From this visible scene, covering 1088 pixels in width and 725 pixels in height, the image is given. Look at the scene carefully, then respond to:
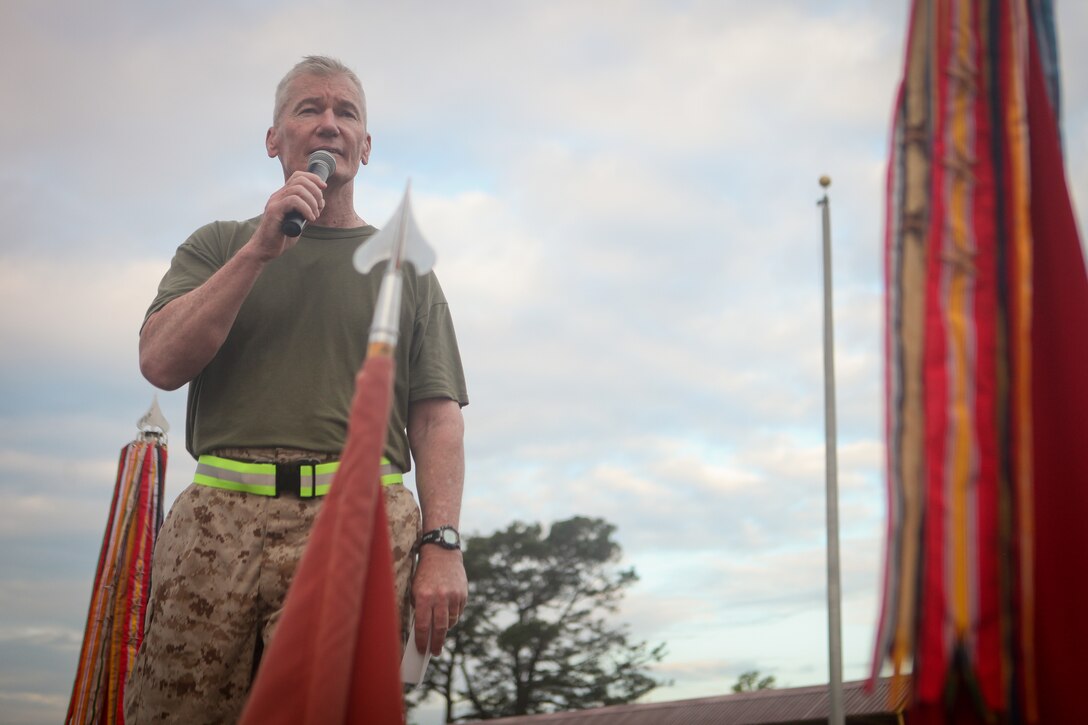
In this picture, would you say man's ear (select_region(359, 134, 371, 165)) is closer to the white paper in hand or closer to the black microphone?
the black microphone

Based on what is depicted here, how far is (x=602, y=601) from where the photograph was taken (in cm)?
3256

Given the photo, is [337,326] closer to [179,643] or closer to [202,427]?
[202,427]

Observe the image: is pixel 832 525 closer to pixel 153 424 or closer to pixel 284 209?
pixel 153 424

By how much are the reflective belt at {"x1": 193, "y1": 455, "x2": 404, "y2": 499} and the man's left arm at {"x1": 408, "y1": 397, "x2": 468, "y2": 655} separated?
0.29m

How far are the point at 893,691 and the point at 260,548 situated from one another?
1.52m

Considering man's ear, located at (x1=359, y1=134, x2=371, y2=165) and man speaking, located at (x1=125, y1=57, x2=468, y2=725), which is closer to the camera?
man speaking, located at (x1=125, y1=57, x2=468, y2=725)

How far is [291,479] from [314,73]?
1243mm

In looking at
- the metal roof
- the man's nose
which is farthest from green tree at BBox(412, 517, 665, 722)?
the man's nose

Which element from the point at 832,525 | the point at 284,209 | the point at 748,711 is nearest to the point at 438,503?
the point at 284,209

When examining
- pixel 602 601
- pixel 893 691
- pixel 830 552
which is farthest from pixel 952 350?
pixel 602 601

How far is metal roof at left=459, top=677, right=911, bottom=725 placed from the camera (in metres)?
12.8

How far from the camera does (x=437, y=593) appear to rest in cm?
231

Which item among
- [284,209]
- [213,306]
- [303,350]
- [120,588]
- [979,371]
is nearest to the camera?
[979,371]

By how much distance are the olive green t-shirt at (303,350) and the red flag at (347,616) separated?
3.00ft
